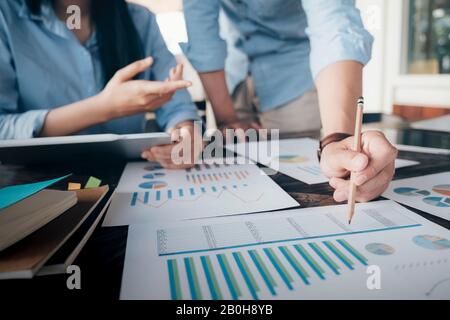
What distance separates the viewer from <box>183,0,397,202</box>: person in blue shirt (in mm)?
427

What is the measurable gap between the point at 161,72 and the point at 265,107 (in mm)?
377

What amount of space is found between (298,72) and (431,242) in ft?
2.87

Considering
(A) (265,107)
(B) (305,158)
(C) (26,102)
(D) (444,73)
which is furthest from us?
(D) (444,73)

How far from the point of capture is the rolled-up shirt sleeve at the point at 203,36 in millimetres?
977

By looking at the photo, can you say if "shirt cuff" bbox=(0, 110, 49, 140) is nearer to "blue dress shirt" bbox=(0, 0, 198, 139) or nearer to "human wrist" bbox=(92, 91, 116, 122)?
"blue dress shirt" bbox=(0, 0, 198, 139)

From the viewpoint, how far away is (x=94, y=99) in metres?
0.74

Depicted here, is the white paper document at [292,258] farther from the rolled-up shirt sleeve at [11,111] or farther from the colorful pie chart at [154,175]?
the rolled-up shirt sleeve at [11,111]

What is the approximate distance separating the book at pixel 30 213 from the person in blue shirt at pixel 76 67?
0.37m

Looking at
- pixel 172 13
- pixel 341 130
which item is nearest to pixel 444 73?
pixel 172 13

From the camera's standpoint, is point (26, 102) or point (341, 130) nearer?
point (341, 130)

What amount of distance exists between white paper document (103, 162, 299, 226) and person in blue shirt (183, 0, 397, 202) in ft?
0.31

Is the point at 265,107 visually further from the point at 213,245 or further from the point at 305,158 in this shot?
the point at 213,245
